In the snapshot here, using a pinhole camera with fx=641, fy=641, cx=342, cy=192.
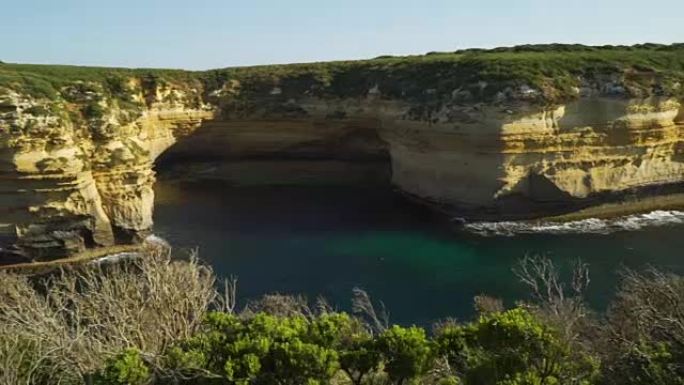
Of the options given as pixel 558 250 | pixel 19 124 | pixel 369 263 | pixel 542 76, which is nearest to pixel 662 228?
pixel 558 250

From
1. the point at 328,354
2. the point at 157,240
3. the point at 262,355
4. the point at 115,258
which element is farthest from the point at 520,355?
the point at 157,240

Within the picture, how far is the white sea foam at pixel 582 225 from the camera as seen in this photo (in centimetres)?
3766

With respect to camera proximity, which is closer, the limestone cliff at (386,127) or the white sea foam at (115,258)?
the white sea foam at (115,258)

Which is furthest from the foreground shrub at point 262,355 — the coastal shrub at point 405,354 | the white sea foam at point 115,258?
the white sea foam at point 115,258

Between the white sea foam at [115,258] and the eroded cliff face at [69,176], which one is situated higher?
the eroded cliff face at [69,176]

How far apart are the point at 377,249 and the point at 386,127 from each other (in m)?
12.5

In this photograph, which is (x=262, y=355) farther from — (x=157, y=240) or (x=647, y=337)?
(x=157, y=240)

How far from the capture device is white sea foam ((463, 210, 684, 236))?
1483 inches

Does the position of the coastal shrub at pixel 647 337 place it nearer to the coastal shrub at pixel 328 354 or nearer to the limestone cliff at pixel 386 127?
the coastal shrub at pixel 328 354

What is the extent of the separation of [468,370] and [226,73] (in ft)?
132

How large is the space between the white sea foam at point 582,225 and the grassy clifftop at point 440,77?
754 cm

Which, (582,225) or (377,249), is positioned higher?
(582,225)

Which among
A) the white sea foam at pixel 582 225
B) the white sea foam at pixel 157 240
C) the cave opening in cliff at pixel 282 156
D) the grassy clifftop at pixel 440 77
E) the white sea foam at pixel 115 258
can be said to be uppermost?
the grassy clifftop at pixel 440 77

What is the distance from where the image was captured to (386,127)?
46062 millimetres
